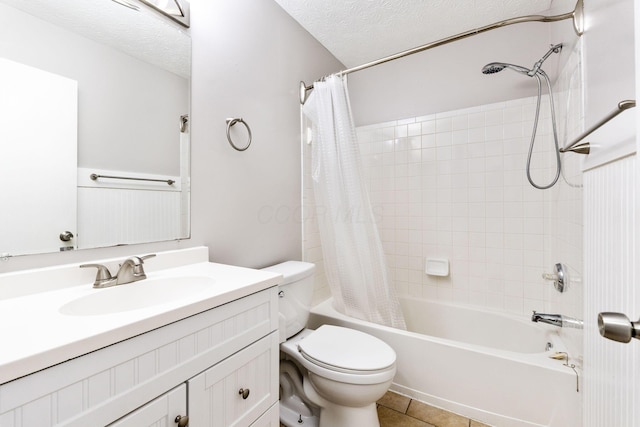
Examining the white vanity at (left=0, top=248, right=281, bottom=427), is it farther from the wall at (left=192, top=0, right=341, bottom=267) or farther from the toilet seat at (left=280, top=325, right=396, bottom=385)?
the wall at (left=192, top=0, right=341, bottom=267)

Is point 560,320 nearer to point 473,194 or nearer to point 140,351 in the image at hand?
point 473,194

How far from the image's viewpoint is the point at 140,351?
63 cm

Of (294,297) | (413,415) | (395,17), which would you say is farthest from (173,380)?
(395,17)

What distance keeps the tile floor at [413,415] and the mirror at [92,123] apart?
4.31ft

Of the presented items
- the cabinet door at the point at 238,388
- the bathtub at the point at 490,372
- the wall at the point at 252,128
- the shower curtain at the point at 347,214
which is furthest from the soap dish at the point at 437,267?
the cabinet door at the point at 238,388

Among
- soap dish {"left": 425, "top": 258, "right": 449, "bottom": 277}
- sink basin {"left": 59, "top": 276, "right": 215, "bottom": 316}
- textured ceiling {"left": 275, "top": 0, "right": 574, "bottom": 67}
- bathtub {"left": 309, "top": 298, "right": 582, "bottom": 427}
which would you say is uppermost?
textured ceiling {"left": 275, "top": 0, "right": 574, "bottom": 67}

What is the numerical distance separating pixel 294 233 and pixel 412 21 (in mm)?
1647

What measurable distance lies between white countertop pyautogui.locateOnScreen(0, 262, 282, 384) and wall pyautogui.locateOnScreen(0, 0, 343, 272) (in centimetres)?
19

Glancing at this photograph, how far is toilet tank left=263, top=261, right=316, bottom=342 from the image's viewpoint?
142 centimetres

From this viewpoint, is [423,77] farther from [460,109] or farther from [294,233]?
[294,233]

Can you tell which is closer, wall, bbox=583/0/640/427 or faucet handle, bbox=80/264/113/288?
wall, bbox=583/0/640/427

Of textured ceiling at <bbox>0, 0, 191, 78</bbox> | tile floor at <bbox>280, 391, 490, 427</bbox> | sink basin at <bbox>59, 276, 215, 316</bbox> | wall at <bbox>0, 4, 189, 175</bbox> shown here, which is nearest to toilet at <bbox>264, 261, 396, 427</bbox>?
tile floor at <bbox>280, 391, 490, 427</bbox>

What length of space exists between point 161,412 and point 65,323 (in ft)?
0.99

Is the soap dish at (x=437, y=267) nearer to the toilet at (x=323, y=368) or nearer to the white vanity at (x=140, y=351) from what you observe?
the toilet at (x=323, y=368)
